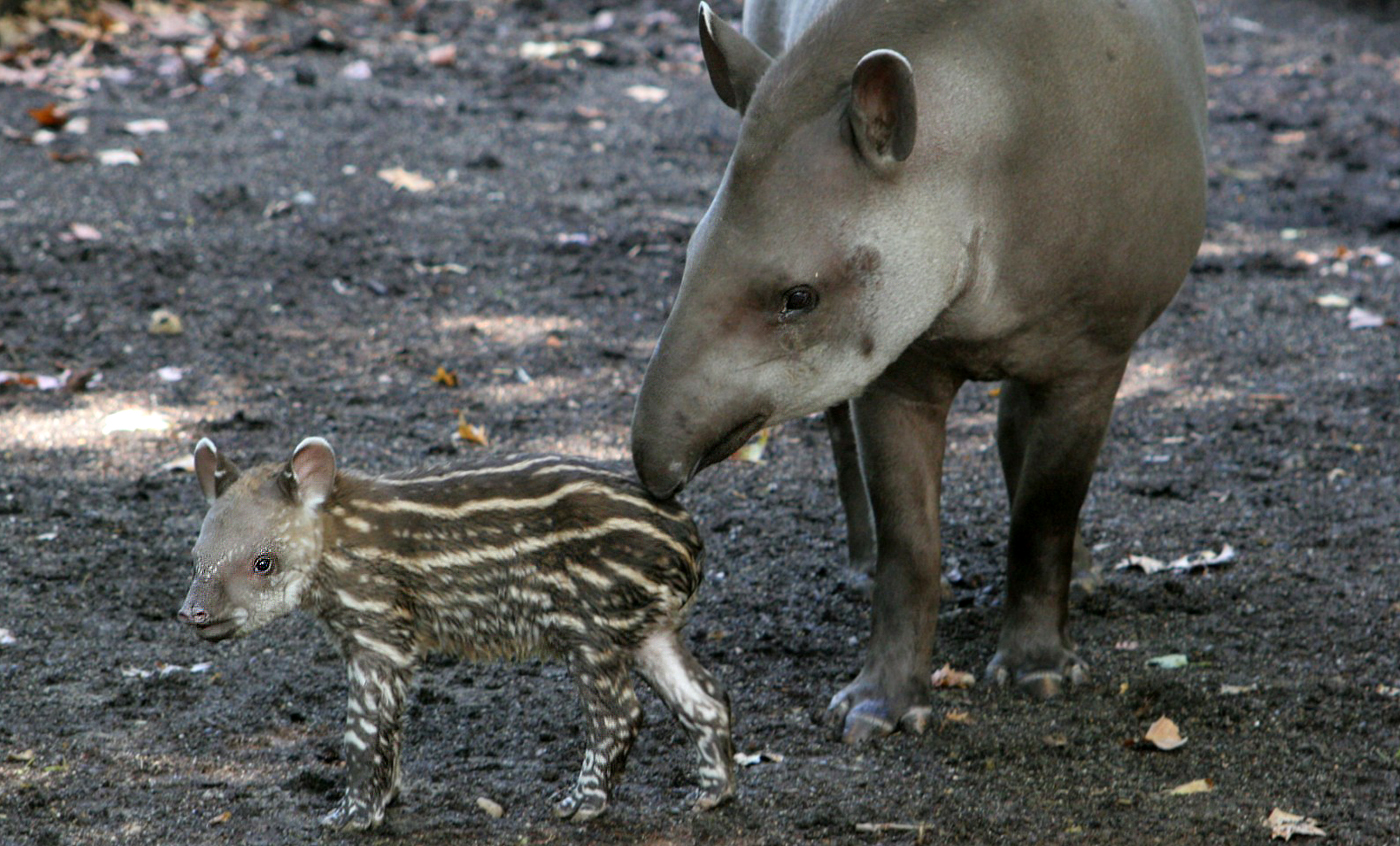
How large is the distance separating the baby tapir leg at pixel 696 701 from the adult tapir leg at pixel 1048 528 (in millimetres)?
1171

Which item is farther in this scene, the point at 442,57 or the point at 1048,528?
the point at 442,57

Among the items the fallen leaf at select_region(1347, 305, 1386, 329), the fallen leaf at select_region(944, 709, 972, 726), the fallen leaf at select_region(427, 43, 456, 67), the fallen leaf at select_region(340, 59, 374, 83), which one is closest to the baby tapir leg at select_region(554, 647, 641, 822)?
the fallen leaf at select_region(944, 709, 972, 726)

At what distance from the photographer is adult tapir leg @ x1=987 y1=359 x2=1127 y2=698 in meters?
4.09

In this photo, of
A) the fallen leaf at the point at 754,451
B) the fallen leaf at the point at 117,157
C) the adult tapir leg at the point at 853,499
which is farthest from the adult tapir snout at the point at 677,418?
the fallen leaf at the point at 117,157

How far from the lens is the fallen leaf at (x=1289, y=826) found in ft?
11.5

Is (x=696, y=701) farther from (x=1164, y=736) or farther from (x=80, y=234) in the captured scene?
(x=80, y=234)

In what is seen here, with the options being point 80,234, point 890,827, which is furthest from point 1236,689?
point 80,234

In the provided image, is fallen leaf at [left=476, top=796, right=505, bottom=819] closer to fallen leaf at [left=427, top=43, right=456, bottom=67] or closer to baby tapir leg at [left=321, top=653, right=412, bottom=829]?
baby tapir leg at [left=321, top=653, right=412, bottom=829]

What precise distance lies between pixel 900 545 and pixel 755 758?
0.73 meters

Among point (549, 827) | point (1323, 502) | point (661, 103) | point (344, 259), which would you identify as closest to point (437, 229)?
point (344, 259)

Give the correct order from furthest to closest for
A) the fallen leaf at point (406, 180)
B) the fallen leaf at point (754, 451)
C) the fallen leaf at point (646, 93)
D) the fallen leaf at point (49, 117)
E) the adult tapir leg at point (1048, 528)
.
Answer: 1. the fallen leaf at point (646, 93)
2. the fallen leaf at point (49, 117)
3. the fallen leaf at point (406, 180)
4. the fallen leaf at point (754, 451)
5. the adult tapir leg at point (1048, 528)

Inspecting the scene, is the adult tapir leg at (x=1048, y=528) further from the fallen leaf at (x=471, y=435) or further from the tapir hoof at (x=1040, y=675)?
the fallen leaf at (x=471, y=435)

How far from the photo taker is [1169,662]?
176 inches

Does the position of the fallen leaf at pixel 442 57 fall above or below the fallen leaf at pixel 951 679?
below
